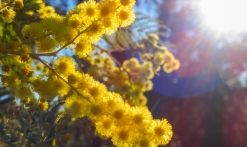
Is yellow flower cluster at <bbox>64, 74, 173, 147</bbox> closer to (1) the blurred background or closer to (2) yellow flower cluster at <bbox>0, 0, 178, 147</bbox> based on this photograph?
(2) yellow flower cluster at <bbox>0, 0, 178, 147</bbox>

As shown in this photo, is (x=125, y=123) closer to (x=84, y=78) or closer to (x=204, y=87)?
(x=84, y=78)

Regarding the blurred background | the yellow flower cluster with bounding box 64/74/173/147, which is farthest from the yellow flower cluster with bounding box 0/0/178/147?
the blurred background

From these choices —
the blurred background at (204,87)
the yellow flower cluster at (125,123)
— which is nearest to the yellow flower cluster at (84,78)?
the yellow flower cluster at (125,123)

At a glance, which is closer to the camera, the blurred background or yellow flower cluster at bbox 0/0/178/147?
yellow flower cluster at bbox 0/0/178/147

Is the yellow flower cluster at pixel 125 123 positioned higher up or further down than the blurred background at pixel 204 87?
further down

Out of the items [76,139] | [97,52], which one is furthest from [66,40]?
[76,139]

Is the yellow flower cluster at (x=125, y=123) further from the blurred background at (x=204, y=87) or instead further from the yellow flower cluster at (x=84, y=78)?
the blurred background at (x=204, y=87)

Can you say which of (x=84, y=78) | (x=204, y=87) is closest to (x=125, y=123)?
(x=84, y=78)

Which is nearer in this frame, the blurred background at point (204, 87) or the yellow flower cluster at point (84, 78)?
the yellow flower cluster at point (84, 78)
